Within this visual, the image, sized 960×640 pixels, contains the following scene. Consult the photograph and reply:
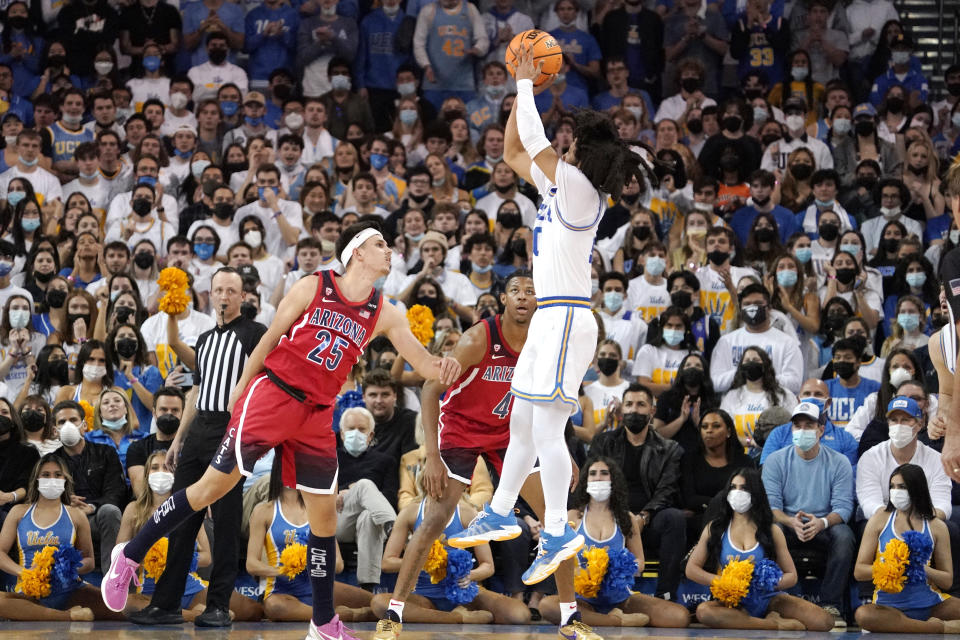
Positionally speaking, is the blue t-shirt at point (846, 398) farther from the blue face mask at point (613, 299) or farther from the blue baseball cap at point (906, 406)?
the blue face mask at point (613, 299)

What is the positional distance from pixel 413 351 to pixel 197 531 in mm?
2357

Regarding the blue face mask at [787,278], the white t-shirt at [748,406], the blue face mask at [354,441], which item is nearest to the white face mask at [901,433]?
the white t-shirt at [748,406]

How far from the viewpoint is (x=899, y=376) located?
10.7 metres

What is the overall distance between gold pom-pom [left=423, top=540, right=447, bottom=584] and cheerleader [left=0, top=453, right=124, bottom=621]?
224 cm

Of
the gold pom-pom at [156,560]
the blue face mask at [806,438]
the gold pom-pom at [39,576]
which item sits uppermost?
the blue face mask at [806,438]

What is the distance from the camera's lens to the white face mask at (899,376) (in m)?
10.7

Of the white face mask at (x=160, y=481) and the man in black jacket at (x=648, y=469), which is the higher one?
the man in black jacket at (x=648, y=469)

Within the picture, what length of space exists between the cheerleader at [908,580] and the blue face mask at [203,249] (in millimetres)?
7082

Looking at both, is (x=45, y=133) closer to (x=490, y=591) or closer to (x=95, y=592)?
(x=95, y=592)

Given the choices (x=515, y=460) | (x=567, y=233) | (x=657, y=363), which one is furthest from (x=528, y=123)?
(x=657, y=363)

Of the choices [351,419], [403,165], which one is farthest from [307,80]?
[351,419]

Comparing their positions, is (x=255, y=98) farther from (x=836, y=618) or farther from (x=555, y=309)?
(x=555, y=309)

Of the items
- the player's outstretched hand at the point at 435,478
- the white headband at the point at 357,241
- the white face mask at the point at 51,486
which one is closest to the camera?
the white headband at the point at 357,241

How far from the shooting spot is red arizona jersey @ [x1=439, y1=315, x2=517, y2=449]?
7770mm
